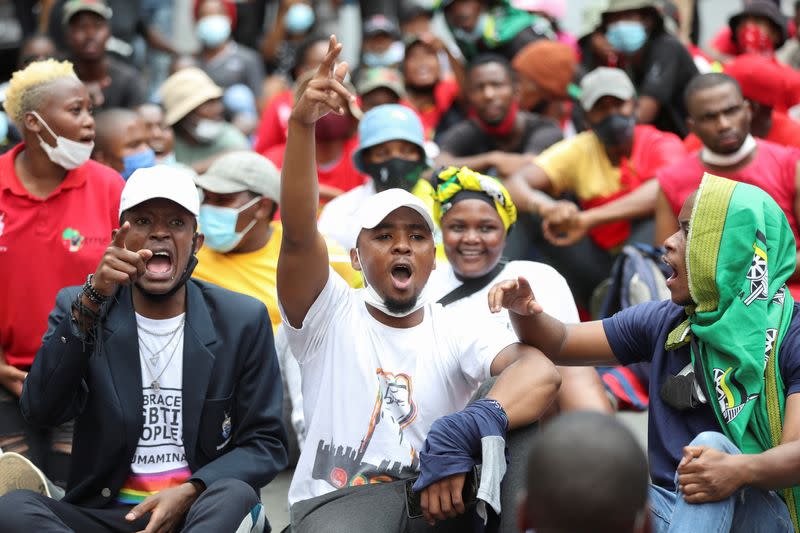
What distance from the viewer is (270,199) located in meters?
5.67

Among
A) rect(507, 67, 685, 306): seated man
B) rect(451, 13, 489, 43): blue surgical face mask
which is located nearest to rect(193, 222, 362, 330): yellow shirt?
rect(507, 67, 685, 306): seated man

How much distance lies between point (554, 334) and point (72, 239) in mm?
2177

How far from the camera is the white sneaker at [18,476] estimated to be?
12.8ft

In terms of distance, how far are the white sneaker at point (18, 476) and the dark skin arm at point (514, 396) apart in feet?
4.55

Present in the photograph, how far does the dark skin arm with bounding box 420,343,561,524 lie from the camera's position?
3.52m

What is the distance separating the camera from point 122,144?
6.54 metres

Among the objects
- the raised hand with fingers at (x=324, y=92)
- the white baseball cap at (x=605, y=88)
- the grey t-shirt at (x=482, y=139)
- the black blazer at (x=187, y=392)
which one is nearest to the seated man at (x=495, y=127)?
the grey t-shirt at (x=482, y=139)

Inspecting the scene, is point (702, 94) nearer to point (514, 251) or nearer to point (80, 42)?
point (514, 251)

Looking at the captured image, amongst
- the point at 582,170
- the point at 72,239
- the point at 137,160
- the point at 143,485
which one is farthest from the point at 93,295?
the point at 582,170

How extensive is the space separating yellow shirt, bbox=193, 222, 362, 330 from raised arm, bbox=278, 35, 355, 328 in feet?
5.43

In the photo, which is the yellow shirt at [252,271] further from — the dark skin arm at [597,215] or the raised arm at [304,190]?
the raised arm at [304,190]

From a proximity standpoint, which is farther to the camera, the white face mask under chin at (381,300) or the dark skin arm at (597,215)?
the dark skin arm at (597,215)

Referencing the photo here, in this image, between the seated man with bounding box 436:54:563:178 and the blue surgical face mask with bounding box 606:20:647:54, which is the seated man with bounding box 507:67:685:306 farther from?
the blue surgical face mask with bounding box 606:20:647:54

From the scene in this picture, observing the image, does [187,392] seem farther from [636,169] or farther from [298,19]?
[298,19]
